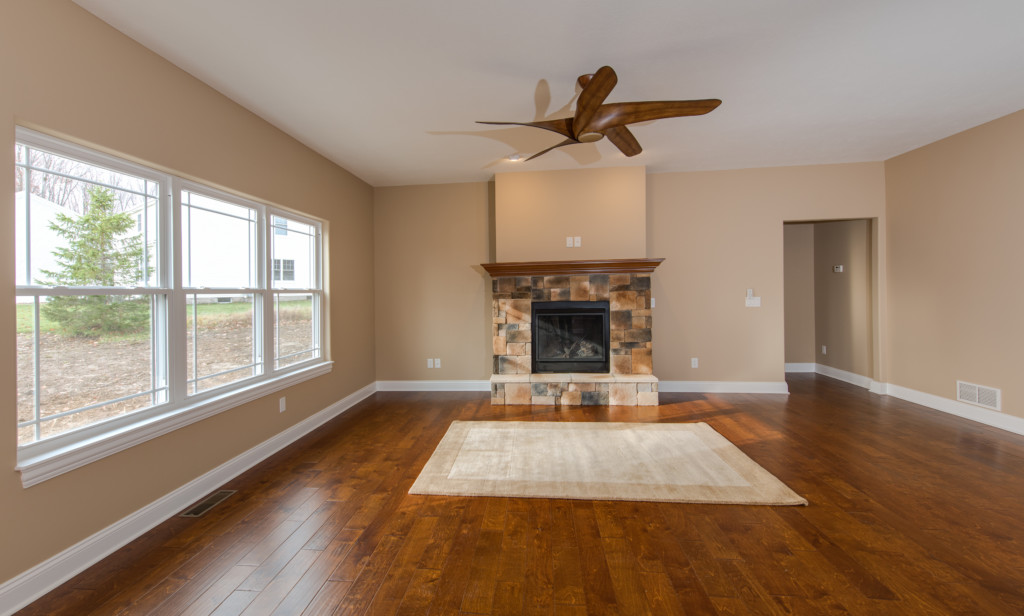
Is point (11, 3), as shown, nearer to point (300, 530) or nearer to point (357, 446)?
point (300, 530)

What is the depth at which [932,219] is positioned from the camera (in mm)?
4145

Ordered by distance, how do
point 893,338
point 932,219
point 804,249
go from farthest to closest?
point 804,249, point 893,338, point 932,219

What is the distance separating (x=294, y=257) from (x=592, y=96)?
9.61 ft

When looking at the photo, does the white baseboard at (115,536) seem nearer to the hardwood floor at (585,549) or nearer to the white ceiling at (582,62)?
the hardwood floor at (585,549)

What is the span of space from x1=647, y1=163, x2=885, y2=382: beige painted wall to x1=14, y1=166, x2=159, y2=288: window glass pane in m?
4.62

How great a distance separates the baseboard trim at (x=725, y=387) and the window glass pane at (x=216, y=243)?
4305 mm

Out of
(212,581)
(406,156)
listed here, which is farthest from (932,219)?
(212,581)

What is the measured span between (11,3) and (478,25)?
6.27 feet

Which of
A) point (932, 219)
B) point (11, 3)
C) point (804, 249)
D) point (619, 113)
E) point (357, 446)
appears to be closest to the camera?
point (11, 3)

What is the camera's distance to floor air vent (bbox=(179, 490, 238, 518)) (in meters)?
2.33

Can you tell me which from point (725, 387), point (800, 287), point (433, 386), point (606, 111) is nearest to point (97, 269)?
point (606, 111)

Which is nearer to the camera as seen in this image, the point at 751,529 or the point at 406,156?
the point at 751,529

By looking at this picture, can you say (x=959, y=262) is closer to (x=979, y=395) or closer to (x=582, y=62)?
(x=979, y=395)

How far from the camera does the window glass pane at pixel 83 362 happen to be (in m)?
1.79
